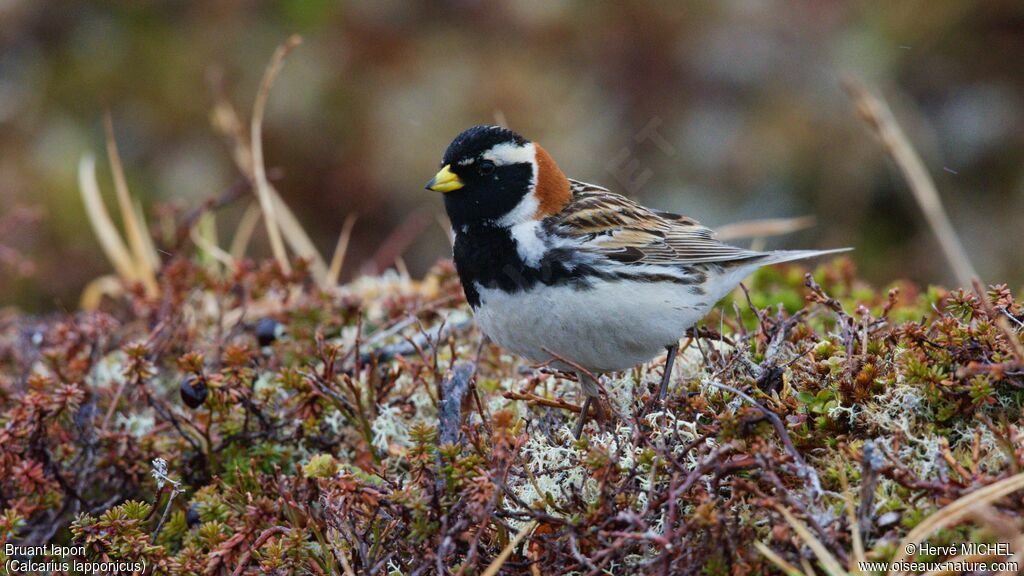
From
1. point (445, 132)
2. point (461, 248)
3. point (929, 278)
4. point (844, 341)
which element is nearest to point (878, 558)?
point (844, 341)

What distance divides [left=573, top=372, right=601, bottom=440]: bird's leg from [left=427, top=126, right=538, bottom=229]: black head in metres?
0.76

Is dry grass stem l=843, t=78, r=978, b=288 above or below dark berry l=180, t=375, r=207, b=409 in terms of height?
above

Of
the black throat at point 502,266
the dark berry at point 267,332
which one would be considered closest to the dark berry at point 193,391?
the dark berry at point 267,332

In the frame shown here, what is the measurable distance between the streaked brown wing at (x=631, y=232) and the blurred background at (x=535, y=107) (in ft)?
14.2

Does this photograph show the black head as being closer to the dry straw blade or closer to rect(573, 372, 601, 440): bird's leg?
rect(573, 372, 601, 440): bird's leg

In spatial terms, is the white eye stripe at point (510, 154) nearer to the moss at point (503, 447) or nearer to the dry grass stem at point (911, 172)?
the moss at point (503, 447)

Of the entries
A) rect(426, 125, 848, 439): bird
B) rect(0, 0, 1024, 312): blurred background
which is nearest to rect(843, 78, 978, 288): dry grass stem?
rect(426, 125, 848, 439): bird

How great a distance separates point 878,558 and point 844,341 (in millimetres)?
1053

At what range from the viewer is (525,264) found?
399cm

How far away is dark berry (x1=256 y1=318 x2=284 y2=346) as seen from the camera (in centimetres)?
498

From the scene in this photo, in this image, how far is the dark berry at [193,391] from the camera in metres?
3.96

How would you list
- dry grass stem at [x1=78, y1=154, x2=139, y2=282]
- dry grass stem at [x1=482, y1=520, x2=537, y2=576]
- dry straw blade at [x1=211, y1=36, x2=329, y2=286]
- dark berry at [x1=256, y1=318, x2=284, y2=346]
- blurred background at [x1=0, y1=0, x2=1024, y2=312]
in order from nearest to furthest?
dry grass stem at [x1=482, y1=520, x2=537, y2=576]
dark berry at [x1=256, y1=318, x2=284, y2=346]
dry straw blade at [x1=211, y1=36, x2=329, y2=286]
dry grass stem at [x1=78, y1=154, x2=139, y2=282]
blurred background at [x1=0, y1=0, x2=1024, y2=312]

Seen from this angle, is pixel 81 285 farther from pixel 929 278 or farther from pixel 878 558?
pixel 878 558

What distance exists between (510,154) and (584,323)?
0.92m
